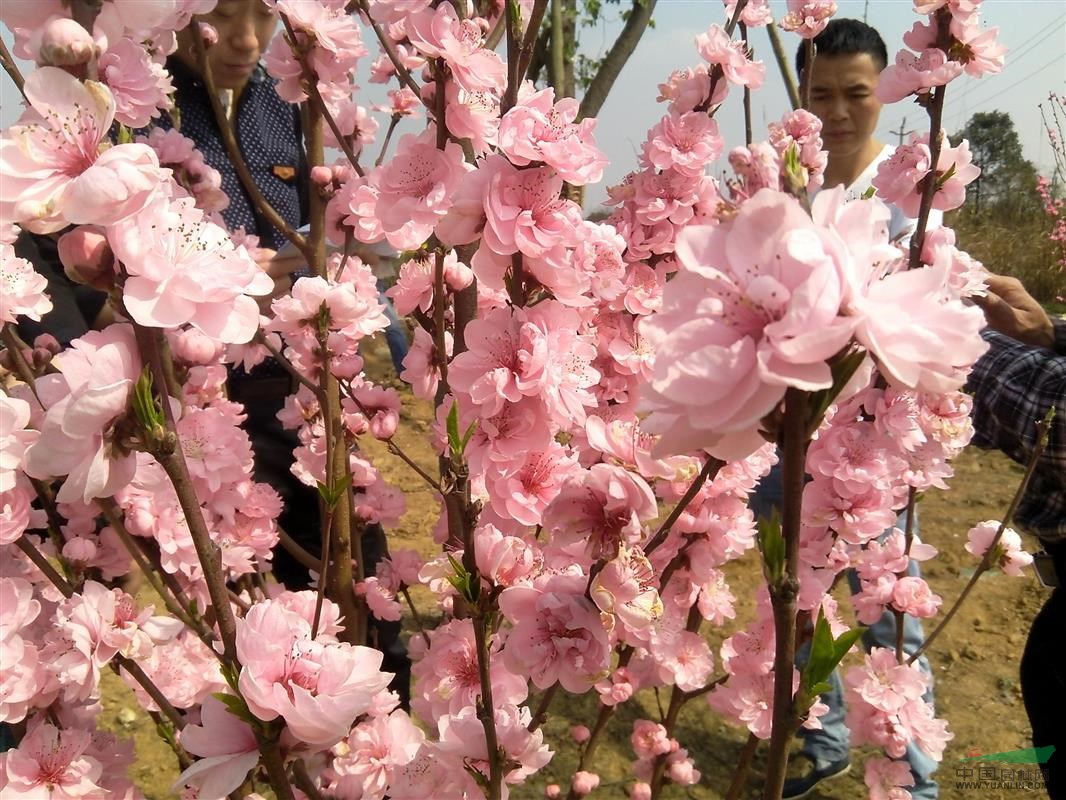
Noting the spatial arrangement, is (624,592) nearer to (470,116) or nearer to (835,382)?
(835,382)

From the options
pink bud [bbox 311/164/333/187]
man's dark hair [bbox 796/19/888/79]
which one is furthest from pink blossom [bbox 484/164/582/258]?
man's dark hair [bbox 796/19/888/79]

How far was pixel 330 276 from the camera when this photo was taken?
1554 millimetres

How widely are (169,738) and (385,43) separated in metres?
1.17

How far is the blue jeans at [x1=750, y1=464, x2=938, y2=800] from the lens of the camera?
94.0 inches

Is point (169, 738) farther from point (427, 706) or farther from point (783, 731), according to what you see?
point (783, 731)

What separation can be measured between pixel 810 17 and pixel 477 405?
1275mm

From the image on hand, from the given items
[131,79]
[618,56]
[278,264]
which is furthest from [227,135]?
[618,56]

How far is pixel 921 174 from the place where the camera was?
1.42 m

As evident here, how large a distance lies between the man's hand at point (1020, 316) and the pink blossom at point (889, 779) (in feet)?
3.48

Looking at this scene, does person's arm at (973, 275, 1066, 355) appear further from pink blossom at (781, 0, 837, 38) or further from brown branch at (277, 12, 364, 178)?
brown branch at (277, 12, 364, 178)

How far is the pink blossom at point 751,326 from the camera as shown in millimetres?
476

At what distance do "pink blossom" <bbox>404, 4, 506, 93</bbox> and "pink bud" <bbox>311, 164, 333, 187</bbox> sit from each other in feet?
2.05

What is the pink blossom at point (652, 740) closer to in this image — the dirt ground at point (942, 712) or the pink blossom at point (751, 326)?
the dirt ground at point (942, 712)

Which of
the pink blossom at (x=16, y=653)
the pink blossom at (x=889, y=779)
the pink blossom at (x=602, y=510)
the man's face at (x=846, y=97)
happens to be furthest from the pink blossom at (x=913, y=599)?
the man's face at (x=846, y=97)
